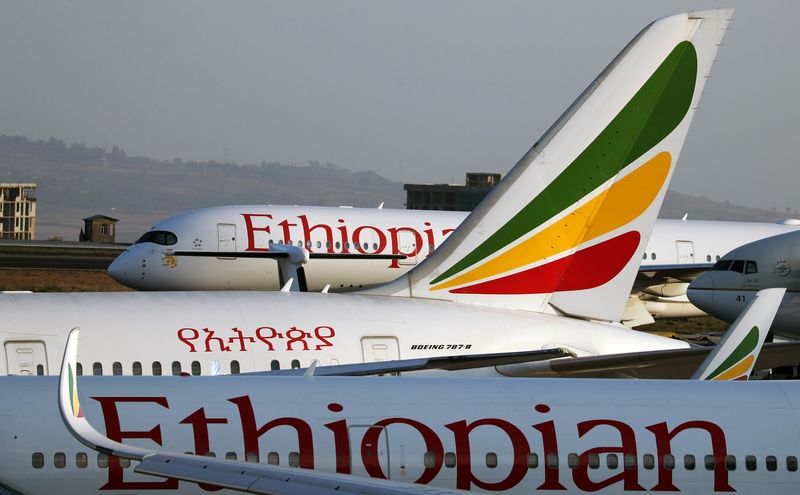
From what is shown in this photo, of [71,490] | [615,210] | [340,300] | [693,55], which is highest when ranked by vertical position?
[693,55]

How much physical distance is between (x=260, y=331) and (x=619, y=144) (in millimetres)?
6814

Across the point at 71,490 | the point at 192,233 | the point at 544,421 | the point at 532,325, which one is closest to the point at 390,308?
the point at 532,325

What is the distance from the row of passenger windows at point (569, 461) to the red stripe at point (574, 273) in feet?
24.2

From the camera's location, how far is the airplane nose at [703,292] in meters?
42.3

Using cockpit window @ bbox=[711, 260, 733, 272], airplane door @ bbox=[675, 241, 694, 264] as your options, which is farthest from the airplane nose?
airplane door @ bbox=[675, 241, 694, 264]

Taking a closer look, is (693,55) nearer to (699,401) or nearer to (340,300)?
(340,300)

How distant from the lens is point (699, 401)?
13.3 metres

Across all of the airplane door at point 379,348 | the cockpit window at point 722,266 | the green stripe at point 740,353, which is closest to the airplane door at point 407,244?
the cockpit window at point 722,266

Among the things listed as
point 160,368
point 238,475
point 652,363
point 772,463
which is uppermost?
point 160,368

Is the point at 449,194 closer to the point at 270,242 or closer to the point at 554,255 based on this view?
the point at 270,242

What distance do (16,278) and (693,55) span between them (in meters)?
48.3

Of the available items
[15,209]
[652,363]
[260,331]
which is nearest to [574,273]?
[652,363]

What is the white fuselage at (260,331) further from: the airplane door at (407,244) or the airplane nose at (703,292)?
the airplane door at (407,244)

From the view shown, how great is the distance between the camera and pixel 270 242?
42.6 meters
